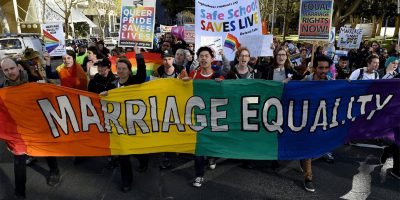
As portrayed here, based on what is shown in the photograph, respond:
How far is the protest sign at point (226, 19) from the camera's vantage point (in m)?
6.80

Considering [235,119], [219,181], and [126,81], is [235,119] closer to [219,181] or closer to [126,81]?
[219,181]

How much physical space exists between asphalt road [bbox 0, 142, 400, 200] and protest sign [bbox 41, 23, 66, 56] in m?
4.33

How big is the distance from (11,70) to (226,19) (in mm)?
3959

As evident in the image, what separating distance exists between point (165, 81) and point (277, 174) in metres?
2.03

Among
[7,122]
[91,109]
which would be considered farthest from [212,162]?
[7,122]

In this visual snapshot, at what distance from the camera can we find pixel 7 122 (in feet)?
14.2

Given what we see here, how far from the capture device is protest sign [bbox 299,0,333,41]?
6941 millimetres

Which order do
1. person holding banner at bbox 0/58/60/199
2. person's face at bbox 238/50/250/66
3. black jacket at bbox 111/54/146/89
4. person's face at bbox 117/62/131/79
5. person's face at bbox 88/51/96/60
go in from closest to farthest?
person holding banner at bbox 0/58/60/199
person's face at bbox 117/62/131/79
black jacket at bbox 111/54/146/89
person's face at bbox 238/50/250/66
person's face at bbox 88/51/96/60

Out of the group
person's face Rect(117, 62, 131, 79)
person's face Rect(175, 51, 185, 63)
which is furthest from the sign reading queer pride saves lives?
person's face Rect(175, 51, 185, 63)

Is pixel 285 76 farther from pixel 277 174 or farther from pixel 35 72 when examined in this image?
pixel 35 72

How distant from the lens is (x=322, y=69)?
4656 millimetres

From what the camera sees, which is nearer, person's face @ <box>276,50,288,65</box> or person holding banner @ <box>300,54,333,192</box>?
person holding banner @ <box>300,54,333,192</box>

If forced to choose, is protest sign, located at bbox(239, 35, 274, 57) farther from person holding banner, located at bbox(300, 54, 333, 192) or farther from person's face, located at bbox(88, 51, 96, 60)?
person's face, located at bbox(88, 51, 96, 60)

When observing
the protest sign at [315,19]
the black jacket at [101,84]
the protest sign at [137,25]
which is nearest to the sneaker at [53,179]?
the black jacket at [101,84]
